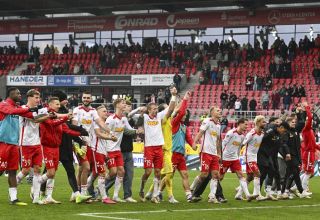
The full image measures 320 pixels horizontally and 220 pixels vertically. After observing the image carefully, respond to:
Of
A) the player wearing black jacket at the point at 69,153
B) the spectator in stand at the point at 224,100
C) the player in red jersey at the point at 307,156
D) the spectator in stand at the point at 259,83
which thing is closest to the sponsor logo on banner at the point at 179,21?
the spectator in stand at the point at 259,83

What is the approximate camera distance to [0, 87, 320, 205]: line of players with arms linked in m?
13.9

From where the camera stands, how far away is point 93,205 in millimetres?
14273

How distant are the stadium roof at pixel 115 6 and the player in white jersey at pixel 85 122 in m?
32.5

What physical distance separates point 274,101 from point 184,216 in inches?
1096

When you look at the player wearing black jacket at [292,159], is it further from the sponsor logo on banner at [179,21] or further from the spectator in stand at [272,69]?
the sponsor logo on banner at [179,21]

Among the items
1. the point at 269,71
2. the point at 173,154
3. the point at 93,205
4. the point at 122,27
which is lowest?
the point at 93,205

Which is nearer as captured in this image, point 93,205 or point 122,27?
point 93,205

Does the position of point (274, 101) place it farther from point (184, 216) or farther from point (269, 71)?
point (184, 216)

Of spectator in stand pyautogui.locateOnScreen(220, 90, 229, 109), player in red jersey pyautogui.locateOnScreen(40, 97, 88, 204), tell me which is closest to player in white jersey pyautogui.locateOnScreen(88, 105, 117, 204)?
player in red jersey pyautogui.locateOnScreen(40, 97, 88, 204)

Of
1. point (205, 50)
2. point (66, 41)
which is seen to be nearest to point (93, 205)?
point (205, 50)

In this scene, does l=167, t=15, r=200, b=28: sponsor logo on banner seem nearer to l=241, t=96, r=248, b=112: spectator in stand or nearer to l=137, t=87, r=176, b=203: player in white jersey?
l=241, t=96, r=248, b=112: spectator in stand

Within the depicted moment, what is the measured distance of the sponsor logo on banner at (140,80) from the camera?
4791 centimetres

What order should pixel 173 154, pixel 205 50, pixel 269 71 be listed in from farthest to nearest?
pixel 205 50 → pixel 269 71 → pixel 173 154

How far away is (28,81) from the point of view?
5150cm
